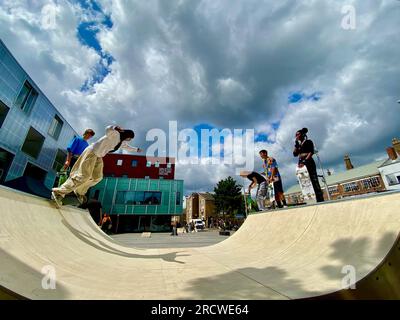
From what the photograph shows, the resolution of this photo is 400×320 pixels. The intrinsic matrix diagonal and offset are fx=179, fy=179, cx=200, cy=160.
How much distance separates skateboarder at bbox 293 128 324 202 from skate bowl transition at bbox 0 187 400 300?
905 millimetres

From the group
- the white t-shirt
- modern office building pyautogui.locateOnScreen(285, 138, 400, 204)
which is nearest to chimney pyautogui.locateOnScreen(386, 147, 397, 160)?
modern office building pyautogui.locateOnScreen(285, 138, 400, 204)

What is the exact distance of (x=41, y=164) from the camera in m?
17.5

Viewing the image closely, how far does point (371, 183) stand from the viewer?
39.8 m

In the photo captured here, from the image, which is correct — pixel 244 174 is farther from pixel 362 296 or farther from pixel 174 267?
pixel 362 296

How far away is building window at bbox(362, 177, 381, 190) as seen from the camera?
127 ft

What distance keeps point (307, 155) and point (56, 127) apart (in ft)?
77.8

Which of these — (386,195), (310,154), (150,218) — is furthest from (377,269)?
(150,218)

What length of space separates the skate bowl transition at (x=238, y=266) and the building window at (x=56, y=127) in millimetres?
19424

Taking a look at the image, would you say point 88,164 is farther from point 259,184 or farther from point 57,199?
point 259,184

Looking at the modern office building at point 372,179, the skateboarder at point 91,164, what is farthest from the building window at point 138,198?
the modern office building at point 372,179

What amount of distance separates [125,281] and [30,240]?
150cm

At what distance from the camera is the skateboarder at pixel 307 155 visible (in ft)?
14.8

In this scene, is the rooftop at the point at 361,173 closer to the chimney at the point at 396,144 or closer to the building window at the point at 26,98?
the chimney at the point at 396,144
